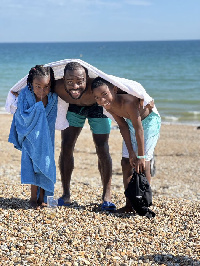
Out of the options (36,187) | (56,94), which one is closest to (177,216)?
(36,187)

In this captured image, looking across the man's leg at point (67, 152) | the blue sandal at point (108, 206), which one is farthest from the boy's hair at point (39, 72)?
the blue sandal at point (108, 206)

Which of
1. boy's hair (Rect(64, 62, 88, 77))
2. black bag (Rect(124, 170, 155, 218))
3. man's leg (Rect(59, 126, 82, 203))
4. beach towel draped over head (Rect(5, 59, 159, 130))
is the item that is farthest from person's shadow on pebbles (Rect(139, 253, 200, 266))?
boy's hair (Rect(64, 62, 88, 77))

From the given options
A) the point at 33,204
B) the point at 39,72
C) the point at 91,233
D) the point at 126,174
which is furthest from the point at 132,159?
the point at 39,72

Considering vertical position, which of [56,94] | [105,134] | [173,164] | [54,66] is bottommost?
[173,164]

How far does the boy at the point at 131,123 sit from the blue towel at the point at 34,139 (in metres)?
0.67

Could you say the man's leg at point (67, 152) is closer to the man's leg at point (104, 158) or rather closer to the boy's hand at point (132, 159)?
the man's leg at point (104, 158)

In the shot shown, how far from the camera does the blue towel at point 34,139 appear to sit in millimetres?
4570

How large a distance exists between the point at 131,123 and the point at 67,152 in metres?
0.91

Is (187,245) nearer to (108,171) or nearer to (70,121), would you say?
(108,171)

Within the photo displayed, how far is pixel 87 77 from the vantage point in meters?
4.57

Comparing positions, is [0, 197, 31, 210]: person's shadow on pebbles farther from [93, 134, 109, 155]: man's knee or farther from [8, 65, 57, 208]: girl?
[93, 134, 109, 155]: man's knee

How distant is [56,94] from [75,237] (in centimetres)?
159

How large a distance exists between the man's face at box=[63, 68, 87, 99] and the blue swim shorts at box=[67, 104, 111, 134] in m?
0.46

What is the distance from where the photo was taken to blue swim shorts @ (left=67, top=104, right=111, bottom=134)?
4.89 m
